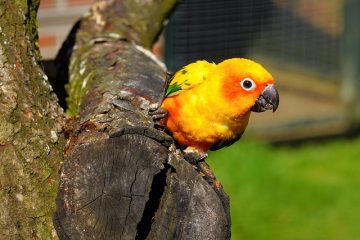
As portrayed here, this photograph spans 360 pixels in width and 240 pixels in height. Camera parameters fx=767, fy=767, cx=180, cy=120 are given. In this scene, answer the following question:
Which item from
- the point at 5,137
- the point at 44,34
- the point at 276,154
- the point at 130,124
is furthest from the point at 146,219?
the point at 276,154

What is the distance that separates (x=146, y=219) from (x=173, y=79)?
2.71ft

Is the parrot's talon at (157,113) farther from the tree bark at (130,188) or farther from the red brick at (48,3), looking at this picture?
the red brick at (48,3)

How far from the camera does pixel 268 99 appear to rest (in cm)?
307

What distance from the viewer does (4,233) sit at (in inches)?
99.7

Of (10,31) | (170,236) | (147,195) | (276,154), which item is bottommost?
(276,154)

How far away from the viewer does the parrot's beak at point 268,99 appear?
306cm

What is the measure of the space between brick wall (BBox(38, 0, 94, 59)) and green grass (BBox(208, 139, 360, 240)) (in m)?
1.72

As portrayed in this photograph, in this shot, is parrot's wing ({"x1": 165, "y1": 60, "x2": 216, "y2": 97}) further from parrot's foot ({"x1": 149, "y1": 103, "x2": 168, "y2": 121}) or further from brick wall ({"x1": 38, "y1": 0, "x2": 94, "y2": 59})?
brick wall ({"x1": 38, "y1": 0, "x2": 94, "y2": 59})

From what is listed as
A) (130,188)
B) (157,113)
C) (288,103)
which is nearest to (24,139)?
(130,188)

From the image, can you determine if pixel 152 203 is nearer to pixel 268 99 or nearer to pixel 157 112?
pixel 157 112

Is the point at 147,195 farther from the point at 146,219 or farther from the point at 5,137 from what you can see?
the point at 5,137

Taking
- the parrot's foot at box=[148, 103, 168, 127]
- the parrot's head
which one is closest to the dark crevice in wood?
the parrot's foot at box=[148, 103, 168, 127]

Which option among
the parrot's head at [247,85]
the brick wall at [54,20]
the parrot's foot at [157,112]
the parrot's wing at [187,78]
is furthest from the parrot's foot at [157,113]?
the brick wall at [54,20]

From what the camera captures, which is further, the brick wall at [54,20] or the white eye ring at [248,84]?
the brick wall at [54,20]
